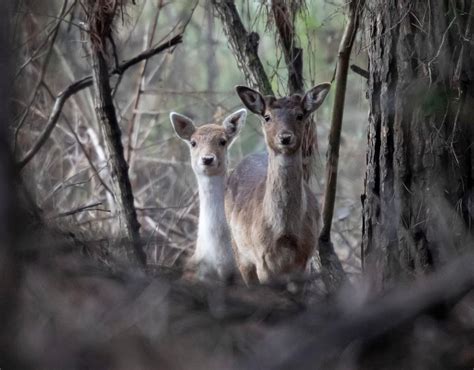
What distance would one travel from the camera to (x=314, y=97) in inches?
307

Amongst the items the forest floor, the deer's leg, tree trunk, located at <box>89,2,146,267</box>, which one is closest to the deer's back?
the deer's leg

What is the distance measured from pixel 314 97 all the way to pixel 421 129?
227 centimetres

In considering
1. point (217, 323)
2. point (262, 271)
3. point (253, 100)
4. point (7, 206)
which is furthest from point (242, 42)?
point (7, 206)

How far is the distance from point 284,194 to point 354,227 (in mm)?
3431

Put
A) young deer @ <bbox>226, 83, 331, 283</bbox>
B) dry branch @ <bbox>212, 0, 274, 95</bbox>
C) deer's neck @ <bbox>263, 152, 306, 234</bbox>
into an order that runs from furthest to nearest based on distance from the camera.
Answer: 1. dry branch @ <bbox>212, 0, 274, 95</bbox>
2. deer's neck @ <bbox>263, 152, 306, 234</bbox>
3. young deer @ <bbox>226, 83, 331, 283</bbox>

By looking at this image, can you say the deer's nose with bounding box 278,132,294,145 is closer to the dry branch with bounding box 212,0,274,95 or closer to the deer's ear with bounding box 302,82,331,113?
the deer's ear with bounding box 302,82,331,113

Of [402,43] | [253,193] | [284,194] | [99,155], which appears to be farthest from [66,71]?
[402,43]

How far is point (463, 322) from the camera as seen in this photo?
2543mm

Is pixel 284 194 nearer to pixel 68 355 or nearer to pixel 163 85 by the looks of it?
pixel 163 85

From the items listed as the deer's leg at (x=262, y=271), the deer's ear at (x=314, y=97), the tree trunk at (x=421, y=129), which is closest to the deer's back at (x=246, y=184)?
the deer's leg at (x=262, y=271)

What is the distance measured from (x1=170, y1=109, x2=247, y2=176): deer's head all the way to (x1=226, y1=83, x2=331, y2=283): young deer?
479mm

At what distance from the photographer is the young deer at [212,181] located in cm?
779

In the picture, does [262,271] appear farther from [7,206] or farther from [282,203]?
[7,206]

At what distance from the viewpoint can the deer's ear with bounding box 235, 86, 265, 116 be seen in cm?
790
